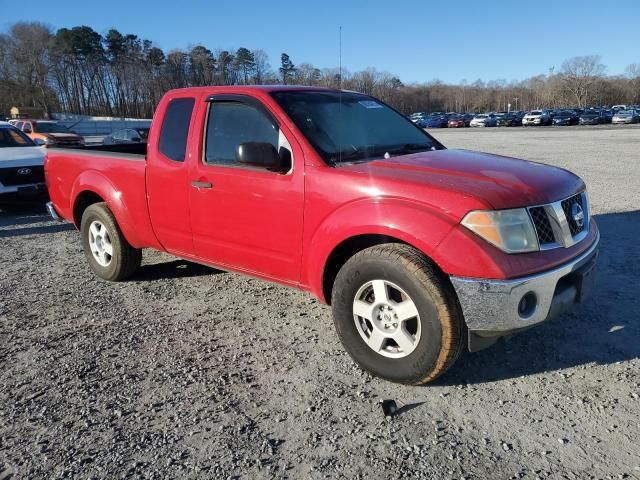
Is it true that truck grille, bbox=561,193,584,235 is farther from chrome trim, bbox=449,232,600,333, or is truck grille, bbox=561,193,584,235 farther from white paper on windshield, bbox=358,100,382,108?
white paper on windshield, bbox=358,100,382,108

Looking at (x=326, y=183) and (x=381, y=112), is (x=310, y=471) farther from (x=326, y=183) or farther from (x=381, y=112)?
(x=381, y=112)

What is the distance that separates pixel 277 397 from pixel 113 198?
9.49ft

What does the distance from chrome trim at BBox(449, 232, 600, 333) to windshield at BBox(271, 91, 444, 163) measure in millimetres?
1328

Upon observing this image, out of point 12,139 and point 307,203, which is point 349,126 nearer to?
point 307,203

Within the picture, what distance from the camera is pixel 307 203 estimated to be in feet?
11.5

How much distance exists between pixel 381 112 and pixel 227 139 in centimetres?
139

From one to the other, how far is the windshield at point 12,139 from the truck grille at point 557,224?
11.0m

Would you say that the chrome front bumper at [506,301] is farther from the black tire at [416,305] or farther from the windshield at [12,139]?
the windshield at [12,139]

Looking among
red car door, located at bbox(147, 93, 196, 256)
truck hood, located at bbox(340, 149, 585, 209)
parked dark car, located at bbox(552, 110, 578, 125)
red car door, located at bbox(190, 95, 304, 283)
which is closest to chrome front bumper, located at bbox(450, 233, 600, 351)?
truck hood, located at bbox(340, 149, 585, 209)

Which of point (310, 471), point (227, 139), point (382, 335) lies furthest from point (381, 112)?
point (310, 471)

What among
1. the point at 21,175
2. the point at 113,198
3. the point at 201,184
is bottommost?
the point at 21,175

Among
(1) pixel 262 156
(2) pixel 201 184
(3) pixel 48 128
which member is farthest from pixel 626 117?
(1) pixel 262 156

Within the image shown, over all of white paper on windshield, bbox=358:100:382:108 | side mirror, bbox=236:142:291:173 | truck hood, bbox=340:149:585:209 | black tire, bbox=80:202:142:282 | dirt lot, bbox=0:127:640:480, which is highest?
white paper on windshield, bbox=358:100:382:108

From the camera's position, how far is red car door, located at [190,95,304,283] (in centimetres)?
364
